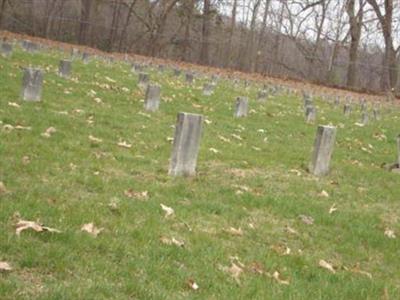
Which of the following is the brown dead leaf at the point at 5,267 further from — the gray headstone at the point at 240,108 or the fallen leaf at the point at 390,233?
the gray headstone at the point at 240,108

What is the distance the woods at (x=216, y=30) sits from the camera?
38.4 m

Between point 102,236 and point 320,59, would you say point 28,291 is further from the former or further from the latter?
point 320,59

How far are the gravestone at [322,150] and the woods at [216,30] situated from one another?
2824cm

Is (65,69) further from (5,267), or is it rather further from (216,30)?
(216,30)

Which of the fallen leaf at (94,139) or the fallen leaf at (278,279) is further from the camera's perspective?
the fallen leaf at (94,139)

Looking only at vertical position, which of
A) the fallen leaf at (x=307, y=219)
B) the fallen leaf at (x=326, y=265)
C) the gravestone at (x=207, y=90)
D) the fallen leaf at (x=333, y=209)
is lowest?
the fallen leaf at (x=326, y=265)

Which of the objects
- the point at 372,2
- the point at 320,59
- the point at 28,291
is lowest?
the point at 28,291

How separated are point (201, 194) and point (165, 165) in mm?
1134

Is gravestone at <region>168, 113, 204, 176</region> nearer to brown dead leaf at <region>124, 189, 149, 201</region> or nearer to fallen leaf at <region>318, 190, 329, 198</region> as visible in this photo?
brown dead leaf at <region>124, 189, 149, 201</region>

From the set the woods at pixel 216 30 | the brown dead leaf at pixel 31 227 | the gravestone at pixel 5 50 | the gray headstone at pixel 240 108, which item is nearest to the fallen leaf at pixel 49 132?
the brown dead leaf at pixel 31 227

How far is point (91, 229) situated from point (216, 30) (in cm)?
3921

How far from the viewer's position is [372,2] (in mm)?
39125

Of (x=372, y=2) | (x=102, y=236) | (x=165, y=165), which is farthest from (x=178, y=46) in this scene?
(x=102, y=236)

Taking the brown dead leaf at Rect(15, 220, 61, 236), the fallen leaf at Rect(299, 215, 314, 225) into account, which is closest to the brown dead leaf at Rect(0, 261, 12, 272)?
the brown dead leaf at Rect(15, 220, 61, 236)
